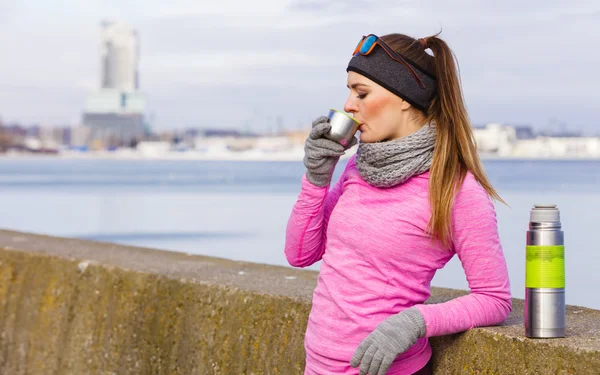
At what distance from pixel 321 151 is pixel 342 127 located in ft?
0.28

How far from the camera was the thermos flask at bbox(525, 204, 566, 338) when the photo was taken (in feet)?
7.11

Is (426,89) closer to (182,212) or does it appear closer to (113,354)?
(113,354)

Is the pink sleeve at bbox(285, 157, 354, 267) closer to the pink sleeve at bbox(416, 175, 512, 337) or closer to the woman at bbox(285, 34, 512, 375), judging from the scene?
the woman at bbox(285, 34, 512, 375)

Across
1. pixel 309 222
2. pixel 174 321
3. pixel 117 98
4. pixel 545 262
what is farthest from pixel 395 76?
pixel 117 98

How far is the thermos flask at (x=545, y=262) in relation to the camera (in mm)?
2168

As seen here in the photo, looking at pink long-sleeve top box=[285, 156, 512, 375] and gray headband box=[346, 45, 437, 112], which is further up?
gray headband box=[346, 45, 437, 112]

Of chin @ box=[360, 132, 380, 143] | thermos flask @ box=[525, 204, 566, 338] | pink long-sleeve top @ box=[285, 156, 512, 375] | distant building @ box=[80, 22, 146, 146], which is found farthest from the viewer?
distant building @ box=[80, 22, 146, 146]

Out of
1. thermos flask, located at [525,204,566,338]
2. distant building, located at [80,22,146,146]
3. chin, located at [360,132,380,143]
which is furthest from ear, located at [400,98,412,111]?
distant building, located at [80,22,146,146]

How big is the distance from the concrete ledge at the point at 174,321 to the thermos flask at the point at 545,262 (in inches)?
4.8

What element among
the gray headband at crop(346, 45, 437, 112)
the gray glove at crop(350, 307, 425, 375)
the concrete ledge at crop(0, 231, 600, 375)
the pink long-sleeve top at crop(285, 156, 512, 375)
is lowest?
the concrete ledge at crop(0, 231, 600, 375)

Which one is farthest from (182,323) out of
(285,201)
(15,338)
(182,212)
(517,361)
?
(285,201)

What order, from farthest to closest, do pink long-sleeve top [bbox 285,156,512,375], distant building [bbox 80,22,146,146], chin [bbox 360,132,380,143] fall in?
1. distant building [bbox 80,22,146,146]
2. chin [bbox 360,132,380,143]
3. pink long-sleeve top [bbox 285,156,512,375]

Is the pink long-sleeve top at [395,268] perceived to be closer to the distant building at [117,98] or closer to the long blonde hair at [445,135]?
the long blonde hair at [445,135]

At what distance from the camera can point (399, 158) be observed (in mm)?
2285
